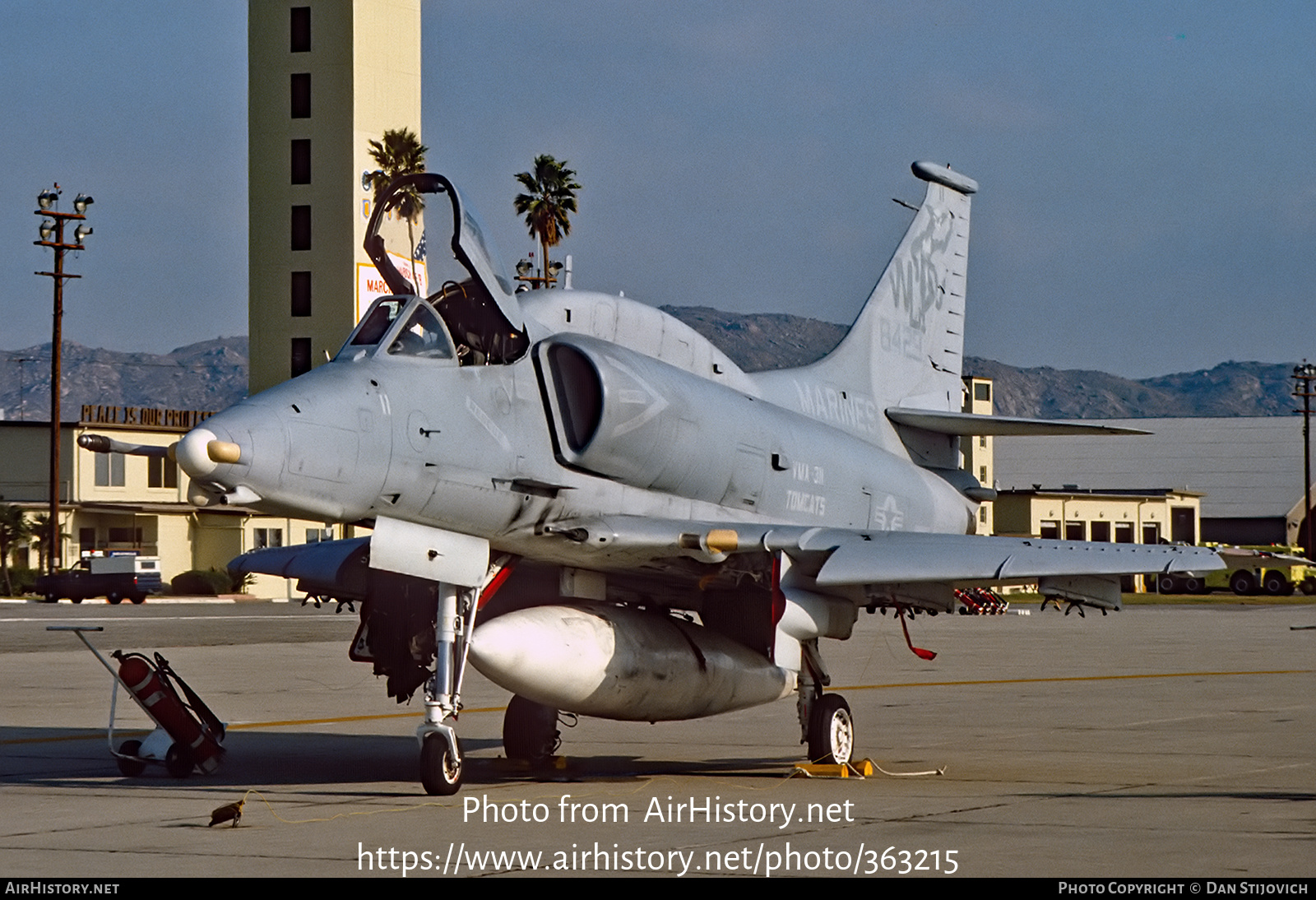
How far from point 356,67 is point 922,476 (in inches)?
2303

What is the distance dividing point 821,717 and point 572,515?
3034mm

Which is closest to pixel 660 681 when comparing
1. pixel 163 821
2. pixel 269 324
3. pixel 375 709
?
pixel 163 821

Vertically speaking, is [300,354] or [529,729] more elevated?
[300,354]

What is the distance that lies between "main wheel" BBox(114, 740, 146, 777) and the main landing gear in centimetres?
569

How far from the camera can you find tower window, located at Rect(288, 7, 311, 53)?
72625 millimetres

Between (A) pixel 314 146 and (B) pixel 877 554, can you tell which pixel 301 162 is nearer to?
(A) pixel 314 146

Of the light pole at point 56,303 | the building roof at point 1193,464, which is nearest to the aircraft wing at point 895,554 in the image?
the light pole at point 56,303

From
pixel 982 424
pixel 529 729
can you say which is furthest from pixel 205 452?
pixel 982 424

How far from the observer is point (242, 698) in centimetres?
2306

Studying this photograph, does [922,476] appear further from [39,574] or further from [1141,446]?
[1141,446]

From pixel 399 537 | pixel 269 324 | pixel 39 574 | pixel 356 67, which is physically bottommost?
pixel 39 574

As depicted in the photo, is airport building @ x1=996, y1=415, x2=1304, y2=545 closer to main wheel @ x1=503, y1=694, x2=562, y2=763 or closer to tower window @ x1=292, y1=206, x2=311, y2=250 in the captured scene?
tower window @ x1=292, y1=206, x2=311, y2=250

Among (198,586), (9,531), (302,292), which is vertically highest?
(302,292)

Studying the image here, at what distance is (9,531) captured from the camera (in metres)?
67.3
